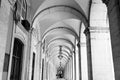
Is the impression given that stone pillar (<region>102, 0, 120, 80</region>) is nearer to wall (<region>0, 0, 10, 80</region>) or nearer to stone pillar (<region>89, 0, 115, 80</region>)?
stone pillar (<region>89, 0, 115, 80</region>)

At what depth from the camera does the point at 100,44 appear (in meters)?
6.75

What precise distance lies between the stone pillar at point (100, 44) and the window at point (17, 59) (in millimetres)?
3708

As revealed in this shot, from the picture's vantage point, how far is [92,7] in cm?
696

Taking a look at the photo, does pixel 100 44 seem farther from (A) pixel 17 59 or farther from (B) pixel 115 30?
(A) pixel 17 59

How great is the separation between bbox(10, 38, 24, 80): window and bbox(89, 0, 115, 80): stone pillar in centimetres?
371

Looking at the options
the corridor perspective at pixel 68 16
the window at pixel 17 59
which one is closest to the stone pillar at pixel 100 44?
the corridor perspective at pixel 68 16

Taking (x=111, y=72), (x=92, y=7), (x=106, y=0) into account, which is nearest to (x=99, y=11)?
(x=92, y=7)

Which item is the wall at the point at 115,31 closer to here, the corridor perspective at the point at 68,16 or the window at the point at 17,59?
the corridor perspective at the point at 68,16

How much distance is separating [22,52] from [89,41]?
365 cm

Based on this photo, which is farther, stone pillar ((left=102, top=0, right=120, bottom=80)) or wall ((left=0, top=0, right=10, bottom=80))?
wall ((left=0, top=0, right=10, bottom=80))

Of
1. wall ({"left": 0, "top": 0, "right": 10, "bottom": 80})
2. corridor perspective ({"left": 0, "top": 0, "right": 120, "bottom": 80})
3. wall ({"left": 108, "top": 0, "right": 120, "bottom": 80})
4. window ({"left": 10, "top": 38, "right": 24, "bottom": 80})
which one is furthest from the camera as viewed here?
window ({"left": 10, "top": 38, "right": 24, "bottom": 80})

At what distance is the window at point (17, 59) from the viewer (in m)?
5.30

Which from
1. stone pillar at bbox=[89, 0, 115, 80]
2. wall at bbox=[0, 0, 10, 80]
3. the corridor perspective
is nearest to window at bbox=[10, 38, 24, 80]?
the corridor perspective

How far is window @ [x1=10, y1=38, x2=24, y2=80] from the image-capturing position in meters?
5.30
